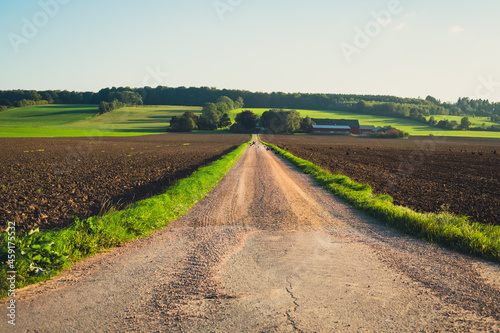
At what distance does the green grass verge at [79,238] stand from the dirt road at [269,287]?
0.36 m

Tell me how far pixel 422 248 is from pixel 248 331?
589cm

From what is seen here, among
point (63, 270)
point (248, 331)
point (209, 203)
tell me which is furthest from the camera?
point (209, 203)

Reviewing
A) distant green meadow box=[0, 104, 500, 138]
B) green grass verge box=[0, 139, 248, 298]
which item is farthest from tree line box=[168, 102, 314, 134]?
green grass verge box=[0, 139, 248, 298]

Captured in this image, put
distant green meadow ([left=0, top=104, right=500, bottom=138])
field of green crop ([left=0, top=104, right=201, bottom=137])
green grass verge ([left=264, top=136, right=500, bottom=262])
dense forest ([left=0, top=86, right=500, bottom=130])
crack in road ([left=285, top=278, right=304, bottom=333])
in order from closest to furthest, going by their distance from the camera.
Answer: crack in road ([left=285, top=278, right=304, bottom=333]) → green grass verge ([left=264, top=136, right=500, bottom=262]) → field of green crop ([left=0, top=104, right=201, bottom=137]) → distant green meadow ([left=0, top=104, right=500, bottom=138]) → dense forest ([left=0, top=86, right=500, bottom=130])

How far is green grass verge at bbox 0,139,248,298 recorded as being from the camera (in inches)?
241

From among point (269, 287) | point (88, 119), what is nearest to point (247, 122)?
point (88, 119)

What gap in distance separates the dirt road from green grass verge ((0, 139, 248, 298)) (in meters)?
0.36

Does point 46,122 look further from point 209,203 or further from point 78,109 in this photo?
point 209,203

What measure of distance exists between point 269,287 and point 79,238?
4.90 metres

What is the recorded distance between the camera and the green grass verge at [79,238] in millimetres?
6109

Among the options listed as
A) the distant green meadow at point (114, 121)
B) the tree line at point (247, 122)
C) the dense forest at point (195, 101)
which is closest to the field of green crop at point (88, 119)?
the distant green meadow at point (114, 121)

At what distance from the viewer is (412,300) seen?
5.43 meters

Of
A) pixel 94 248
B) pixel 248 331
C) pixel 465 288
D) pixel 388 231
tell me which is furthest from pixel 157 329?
pixel 388 231

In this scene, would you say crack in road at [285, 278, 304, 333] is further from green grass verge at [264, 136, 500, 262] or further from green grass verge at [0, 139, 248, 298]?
green grass verge at [264, 136, 500, 262]
